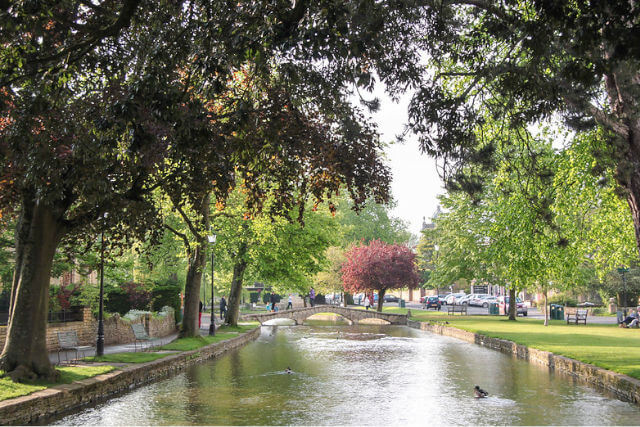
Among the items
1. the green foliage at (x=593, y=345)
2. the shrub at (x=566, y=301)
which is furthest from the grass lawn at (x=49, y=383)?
the shrub at (x=566, y=301)

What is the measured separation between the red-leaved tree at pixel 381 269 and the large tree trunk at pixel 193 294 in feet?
98.1

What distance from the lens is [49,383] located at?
14.0 m

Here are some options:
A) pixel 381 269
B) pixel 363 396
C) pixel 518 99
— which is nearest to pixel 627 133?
pixel 518 99

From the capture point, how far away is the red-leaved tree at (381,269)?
188 ft

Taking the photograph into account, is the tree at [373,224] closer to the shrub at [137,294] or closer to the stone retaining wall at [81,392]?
the shrub at [137,294]

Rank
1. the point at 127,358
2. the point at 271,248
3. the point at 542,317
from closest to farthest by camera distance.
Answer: the point at 127,358
the point at 271,248
the point at 542,317

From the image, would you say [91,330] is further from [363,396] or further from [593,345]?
[593,345]

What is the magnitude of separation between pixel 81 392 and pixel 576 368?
14.1m

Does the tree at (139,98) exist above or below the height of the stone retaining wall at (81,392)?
above

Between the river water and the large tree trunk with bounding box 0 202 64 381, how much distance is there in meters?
1.86

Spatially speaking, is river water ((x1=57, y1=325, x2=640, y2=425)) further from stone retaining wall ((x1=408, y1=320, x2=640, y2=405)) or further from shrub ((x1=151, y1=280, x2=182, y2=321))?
shrub ((x1=151, y1=280, x2=182, y2=321))

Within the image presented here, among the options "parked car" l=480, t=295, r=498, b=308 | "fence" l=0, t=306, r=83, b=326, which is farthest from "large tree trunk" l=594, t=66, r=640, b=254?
"parked car" l=480, t=295, r=498, b=308

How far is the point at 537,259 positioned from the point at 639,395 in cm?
1080

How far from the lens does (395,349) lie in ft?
99.0
